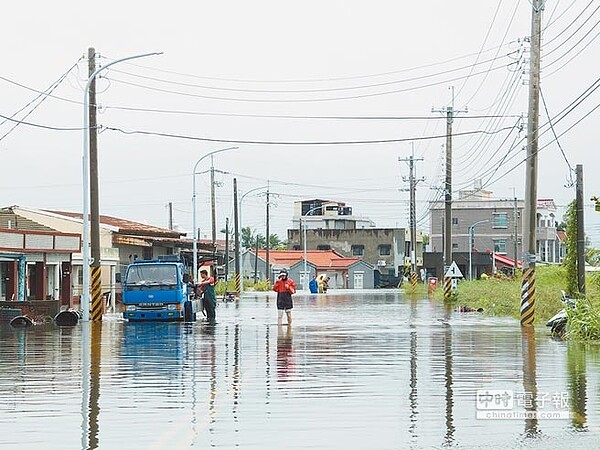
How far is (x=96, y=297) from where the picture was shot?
38.7m

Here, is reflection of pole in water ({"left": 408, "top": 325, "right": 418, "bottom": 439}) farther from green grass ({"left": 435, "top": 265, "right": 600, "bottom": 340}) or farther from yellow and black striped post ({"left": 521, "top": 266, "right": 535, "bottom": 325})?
yellow and black striped post ({"left": 521, "top": 266, "right": 535, "bottom": 325})

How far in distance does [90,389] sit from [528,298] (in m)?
20.1

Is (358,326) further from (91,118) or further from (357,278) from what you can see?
(357,278)

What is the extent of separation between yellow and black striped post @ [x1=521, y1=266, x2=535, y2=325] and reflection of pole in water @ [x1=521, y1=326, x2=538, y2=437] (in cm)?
499

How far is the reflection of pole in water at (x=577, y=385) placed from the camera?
488 inches

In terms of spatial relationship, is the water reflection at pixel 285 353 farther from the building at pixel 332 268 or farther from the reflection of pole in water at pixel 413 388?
the building at pixel 332 268

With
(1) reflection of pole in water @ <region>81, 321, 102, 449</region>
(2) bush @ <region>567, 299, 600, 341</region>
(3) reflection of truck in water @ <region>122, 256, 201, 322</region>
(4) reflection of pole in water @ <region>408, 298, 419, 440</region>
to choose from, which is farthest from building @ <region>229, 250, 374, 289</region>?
(2) bush @ <region>567, 299, 600, 341</region>

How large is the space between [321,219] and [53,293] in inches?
4326

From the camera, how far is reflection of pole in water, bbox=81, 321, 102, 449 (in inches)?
455

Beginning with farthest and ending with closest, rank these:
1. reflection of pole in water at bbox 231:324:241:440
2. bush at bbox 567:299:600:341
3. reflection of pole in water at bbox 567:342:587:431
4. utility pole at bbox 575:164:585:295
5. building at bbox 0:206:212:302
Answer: building at bbox 0:206:212:302 → utility pole at bbox 575:164:585:295 → bush at bbox 567:299:600:341 → reflection of pole in water at bbox 231:324:241:440 → reflection of pole in water at bbox 567:342:587:431

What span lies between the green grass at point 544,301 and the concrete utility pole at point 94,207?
47.8ft

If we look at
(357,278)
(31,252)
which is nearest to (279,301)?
(31,252)

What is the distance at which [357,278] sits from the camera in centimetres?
13338

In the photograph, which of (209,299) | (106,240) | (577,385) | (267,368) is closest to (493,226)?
(106,240)
